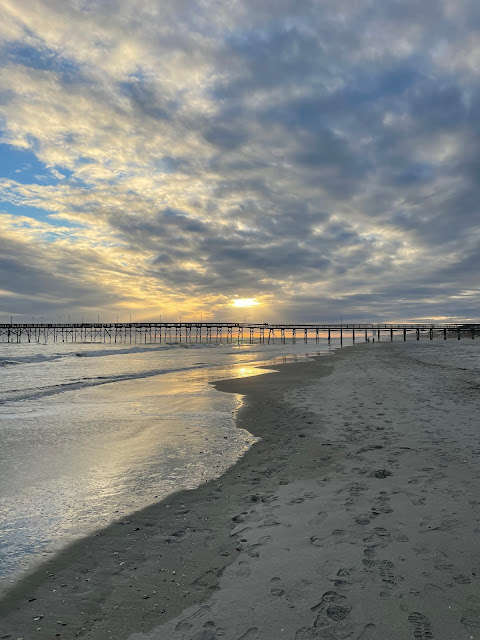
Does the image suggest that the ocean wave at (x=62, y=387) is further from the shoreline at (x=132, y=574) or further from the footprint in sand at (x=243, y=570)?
the footprint in sand at (x=243, y=570)

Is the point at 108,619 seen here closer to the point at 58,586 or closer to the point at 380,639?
the point at 58,586

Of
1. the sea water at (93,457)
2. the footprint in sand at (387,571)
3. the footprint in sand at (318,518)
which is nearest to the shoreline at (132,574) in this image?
the sea water at (93,457)

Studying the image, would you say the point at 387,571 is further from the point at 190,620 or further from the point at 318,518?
the point at 190,620

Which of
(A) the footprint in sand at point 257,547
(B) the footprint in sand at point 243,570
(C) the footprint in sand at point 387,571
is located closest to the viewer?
(C) the footprint in sand at point 387,571

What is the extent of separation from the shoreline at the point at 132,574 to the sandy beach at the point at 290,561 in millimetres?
15

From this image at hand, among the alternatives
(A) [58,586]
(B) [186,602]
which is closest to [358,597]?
(B) [186,602]

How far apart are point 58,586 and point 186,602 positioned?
4.49ft

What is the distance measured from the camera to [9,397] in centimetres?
1655

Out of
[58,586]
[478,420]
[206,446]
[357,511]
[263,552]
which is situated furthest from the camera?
[478,420]

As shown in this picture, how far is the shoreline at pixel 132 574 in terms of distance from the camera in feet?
11.1

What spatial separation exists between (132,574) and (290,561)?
164cm

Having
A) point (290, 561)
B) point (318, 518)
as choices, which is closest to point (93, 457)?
point (318, 518)

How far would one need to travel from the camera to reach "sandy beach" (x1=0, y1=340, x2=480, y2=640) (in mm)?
3219

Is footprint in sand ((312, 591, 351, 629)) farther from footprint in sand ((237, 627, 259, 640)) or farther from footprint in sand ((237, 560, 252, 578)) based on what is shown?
footprint in sand ((237, 560, 252, 578))
